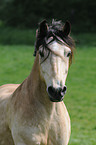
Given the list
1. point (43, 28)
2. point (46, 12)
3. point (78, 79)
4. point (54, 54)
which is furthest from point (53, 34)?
point (46, 12)

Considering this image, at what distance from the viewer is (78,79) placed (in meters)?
18.2

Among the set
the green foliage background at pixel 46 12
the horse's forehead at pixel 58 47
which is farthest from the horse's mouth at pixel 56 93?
the green foliage background at pixel 46 12

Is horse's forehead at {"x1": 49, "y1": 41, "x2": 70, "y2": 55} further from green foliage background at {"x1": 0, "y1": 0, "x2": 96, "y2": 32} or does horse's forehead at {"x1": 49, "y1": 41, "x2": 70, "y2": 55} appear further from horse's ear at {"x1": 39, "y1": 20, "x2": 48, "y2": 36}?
green foliage background at {"x1": 0, "y1": 0, "x2": 96, "y2": 32}

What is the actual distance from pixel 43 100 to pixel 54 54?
2.16 ft

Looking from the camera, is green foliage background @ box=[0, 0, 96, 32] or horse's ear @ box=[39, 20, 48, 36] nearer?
horse's ear @ box=[39, 20, 48, 36]

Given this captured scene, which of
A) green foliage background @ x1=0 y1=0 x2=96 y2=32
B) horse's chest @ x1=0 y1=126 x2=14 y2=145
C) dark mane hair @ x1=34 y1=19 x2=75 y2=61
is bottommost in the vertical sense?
green foliage background @ x1=0 y1=0 x2=96 y2=32

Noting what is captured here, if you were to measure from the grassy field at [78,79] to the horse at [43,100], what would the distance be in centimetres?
349

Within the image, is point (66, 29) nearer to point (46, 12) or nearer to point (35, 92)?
point (35, 92)

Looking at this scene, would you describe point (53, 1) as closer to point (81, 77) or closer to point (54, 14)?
point (54, 14)

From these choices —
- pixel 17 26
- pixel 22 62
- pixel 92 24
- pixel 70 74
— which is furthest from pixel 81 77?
pixel 17 26

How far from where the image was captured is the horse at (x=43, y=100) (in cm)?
328

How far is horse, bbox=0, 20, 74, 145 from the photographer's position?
328 cm

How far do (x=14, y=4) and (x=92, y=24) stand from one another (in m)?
11.4

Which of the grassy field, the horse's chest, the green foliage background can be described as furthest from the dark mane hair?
the green foliage background
